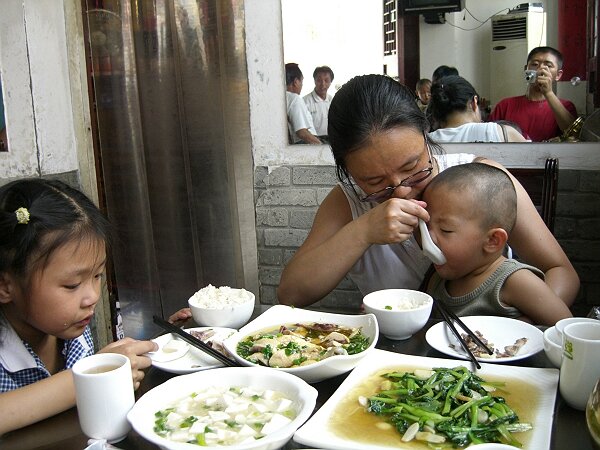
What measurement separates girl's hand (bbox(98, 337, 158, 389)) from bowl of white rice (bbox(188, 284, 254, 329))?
237 mm

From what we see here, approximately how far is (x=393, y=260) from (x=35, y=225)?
1.18m

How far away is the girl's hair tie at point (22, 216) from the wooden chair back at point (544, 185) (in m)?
1.87

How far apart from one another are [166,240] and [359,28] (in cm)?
152

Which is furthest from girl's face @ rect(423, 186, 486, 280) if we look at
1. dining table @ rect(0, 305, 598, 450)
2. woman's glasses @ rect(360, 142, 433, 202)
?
dining table @ rect(0, 305, 598, 450)

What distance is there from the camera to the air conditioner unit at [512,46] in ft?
8.79

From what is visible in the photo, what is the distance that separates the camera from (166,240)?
331 cm

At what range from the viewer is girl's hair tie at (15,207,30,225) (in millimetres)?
1397

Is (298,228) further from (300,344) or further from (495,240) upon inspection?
(300,344)

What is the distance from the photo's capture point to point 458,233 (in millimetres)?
1700

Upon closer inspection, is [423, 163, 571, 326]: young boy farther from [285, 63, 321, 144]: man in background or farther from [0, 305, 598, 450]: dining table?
[285, 63, 321, 144]: man in background

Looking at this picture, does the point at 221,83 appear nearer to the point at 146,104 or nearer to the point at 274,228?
the point at 146,104

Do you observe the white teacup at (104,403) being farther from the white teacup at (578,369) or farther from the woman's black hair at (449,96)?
the woman's black hair at (449,96)

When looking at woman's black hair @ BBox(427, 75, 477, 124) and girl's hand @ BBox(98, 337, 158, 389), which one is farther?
woman's black hair @ BBox(427, 75, 477, 124)

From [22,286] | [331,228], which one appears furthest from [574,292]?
[22,286]
